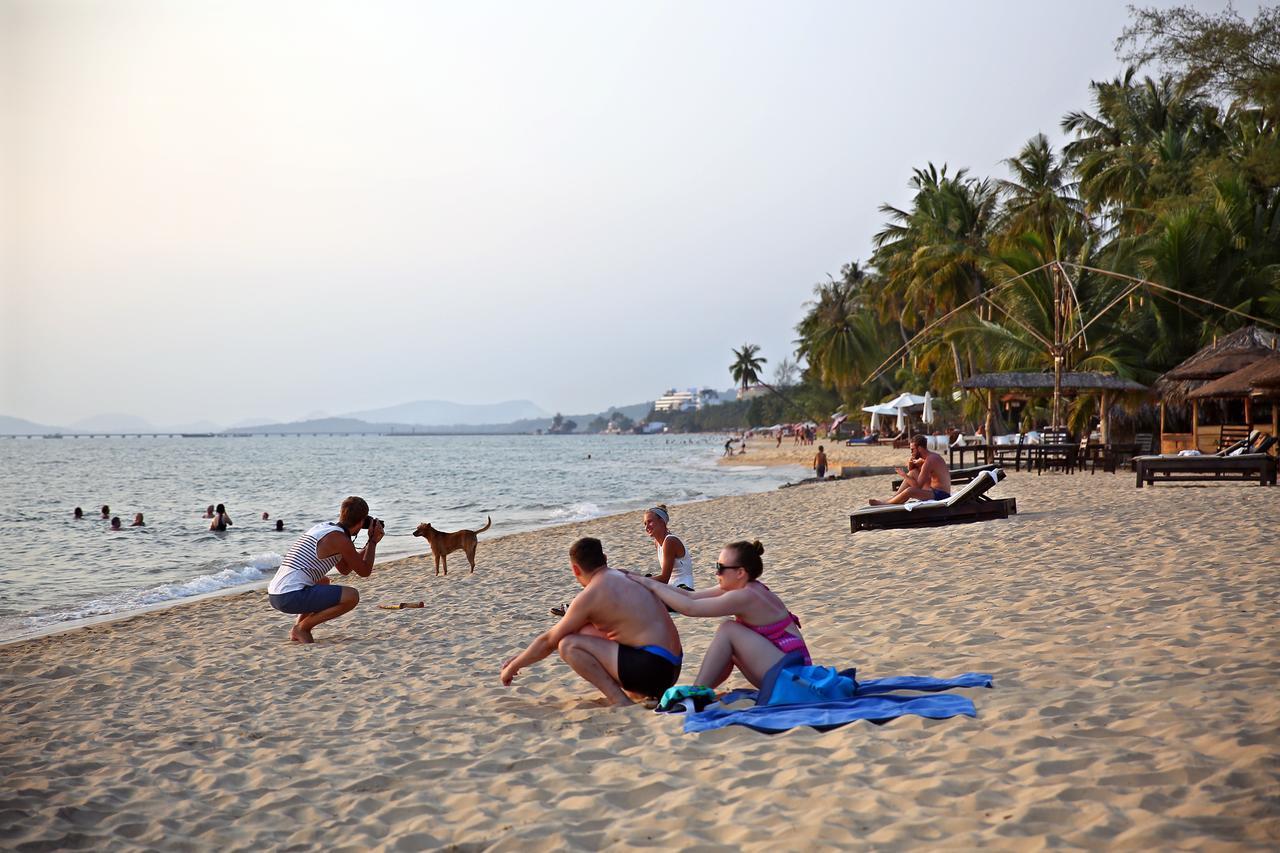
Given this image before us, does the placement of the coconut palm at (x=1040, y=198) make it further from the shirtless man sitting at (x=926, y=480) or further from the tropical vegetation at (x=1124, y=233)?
the shirtless man sitting at (x=926, y=480)

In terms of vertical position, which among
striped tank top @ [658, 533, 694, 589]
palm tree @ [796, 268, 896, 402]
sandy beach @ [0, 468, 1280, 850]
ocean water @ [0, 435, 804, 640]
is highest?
palm tree @ [796, 268, 896, 402]

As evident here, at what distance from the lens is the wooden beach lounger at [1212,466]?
12.8 meters

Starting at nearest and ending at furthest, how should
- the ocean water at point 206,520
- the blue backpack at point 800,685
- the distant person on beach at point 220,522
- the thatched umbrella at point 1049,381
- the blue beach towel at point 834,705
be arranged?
the blue beach towel at point 834,705 → the blue backpack at point 800,685 → the ocean water at point 206,520 → the thatched umbrella at point 1049,381 → the distant person on beach at point 220,522

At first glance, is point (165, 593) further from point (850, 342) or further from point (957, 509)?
point (850, 342)

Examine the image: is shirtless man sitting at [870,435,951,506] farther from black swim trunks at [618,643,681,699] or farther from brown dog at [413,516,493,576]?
black swim trunks at [618,643,681,699]

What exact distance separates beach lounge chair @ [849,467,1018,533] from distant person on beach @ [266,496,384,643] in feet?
19.6

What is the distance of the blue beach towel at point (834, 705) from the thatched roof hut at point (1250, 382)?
569 inches

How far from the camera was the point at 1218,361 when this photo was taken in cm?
1823

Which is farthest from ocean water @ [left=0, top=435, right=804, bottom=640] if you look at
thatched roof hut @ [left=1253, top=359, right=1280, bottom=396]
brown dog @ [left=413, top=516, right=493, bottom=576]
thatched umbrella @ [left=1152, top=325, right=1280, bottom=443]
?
thatched roof hut @ [left=1253, top=359, right=1280, bottom=396]

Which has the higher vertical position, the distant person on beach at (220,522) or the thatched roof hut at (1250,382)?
the thatched roof hut at (1250,382)

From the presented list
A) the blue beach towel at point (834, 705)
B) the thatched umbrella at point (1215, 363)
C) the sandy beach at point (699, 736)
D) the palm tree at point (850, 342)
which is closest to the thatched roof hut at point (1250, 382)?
the thatched umbrella at point (1215, 363)

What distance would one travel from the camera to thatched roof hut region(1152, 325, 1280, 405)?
1803cm

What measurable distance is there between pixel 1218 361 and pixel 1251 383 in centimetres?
255

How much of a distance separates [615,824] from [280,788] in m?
1.59
